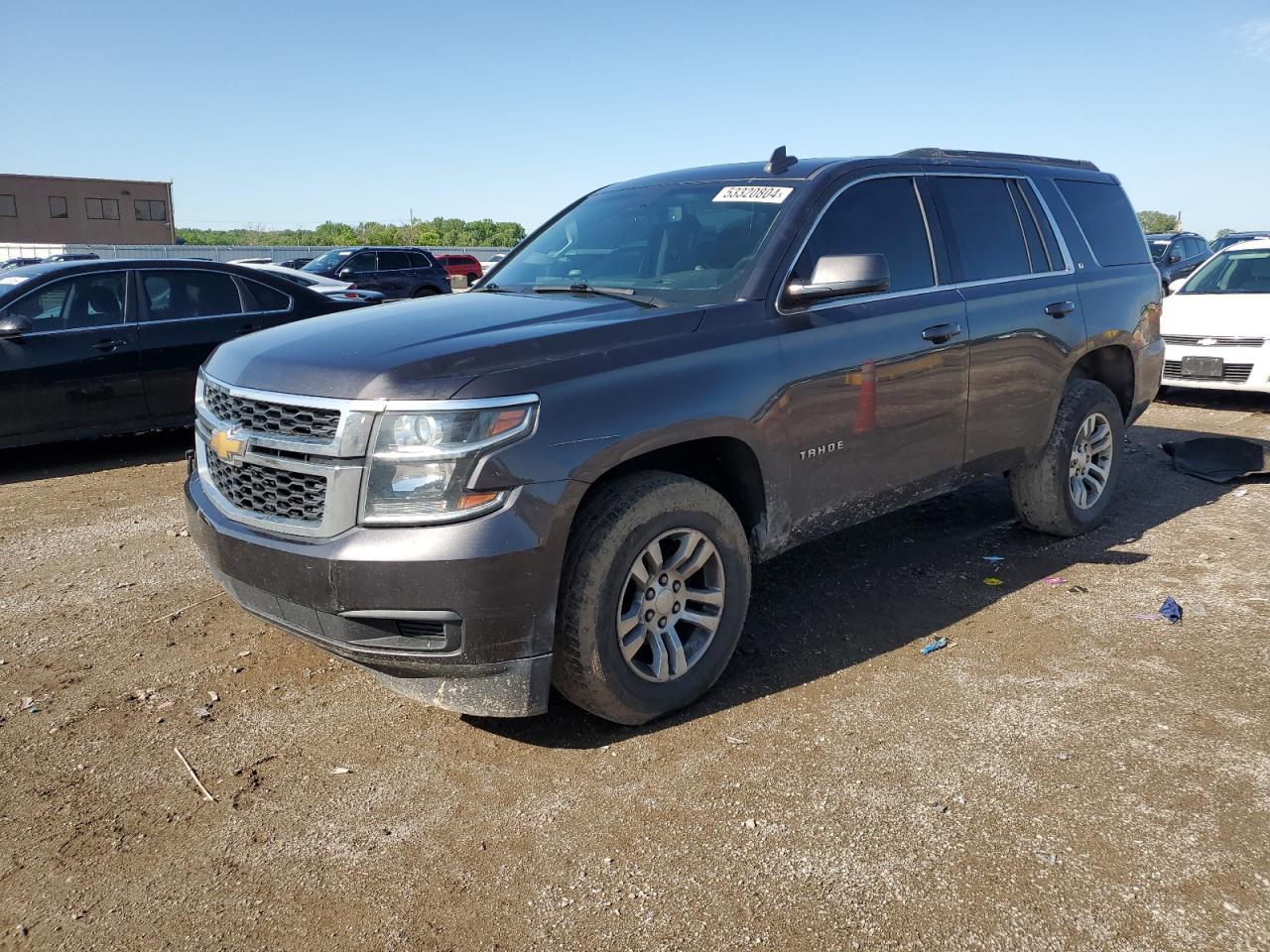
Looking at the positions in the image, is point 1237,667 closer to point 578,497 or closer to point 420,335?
point 578,497

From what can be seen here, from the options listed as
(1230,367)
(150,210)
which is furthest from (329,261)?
(150,210)

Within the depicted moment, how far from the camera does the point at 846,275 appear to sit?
367cm

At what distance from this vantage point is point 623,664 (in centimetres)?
329

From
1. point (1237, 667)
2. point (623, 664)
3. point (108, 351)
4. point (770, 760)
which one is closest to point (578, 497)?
point (623, 664)

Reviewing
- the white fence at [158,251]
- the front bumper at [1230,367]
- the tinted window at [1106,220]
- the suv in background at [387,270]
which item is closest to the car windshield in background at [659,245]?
the tinted window at [1106,220]

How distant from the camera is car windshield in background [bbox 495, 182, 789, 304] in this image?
3.94 metres

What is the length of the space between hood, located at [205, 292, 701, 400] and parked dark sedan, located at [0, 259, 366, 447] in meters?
4.47

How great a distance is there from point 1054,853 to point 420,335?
255cm

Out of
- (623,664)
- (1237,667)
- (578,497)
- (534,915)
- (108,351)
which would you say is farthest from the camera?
(108,351)

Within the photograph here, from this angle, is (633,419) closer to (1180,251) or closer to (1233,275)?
(1233,275)

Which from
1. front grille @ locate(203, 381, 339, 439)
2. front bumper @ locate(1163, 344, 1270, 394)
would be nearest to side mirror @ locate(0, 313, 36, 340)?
front grille @ locate(203, 381, 339, 439)

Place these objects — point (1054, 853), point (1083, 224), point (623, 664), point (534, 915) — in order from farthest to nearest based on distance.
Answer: point (1083, 224) < point (623, 664) < point (1054, 853) < point (534, 915)

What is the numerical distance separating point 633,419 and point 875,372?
1332 mm

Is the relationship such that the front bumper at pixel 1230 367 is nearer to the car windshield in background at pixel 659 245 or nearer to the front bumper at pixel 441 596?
the car windshield in background at pixel 659 245
